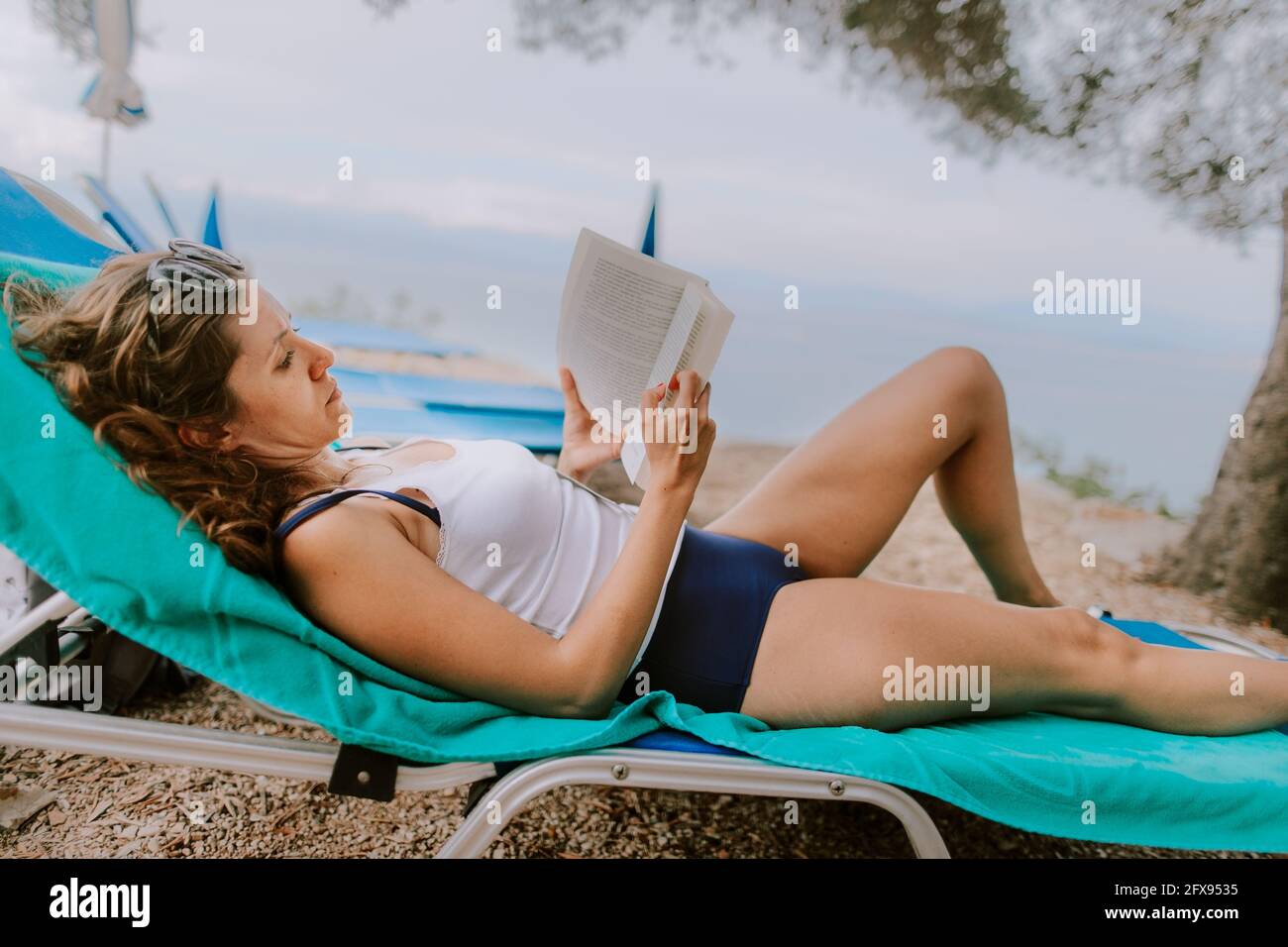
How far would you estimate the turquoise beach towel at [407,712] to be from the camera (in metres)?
1.29

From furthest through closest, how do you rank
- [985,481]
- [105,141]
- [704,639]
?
[105,141] → [985,481] → [704,639]

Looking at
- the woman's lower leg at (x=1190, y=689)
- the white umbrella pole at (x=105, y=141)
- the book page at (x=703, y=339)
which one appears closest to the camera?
the book page at (x=703, y=339)

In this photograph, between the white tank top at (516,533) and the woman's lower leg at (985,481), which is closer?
the white tank top at (516,533)

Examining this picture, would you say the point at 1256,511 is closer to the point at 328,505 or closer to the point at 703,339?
the point at 703,339

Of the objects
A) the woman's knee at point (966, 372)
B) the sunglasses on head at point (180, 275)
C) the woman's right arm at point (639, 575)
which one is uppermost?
the sunglasses on head at point (180, 275)

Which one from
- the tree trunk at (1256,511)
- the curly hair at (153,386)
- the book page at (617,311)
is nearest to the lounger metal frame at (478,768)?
the curly hair at (153,386)

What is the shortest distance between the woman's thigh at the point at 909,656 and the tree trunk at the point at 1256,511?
2171 mm

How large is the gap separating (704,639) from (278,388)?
0.77 m

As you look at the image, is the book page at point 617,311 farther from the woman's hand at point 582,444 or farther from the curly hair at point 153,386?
the curly hair at point 153,386

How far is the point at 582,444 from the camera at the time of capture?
191 cm

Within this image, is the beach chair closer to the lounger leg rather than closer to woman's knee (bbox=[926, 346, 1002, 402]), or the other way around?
the lounger leg

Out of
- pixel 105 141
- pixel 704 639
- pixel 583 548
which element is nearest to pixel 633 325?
pixel 583 548

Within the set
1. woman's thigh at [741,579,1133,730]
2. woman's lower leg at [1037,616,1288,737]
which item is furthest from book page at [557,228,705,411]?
woman's lower leg at [1037,616,1288,737]
